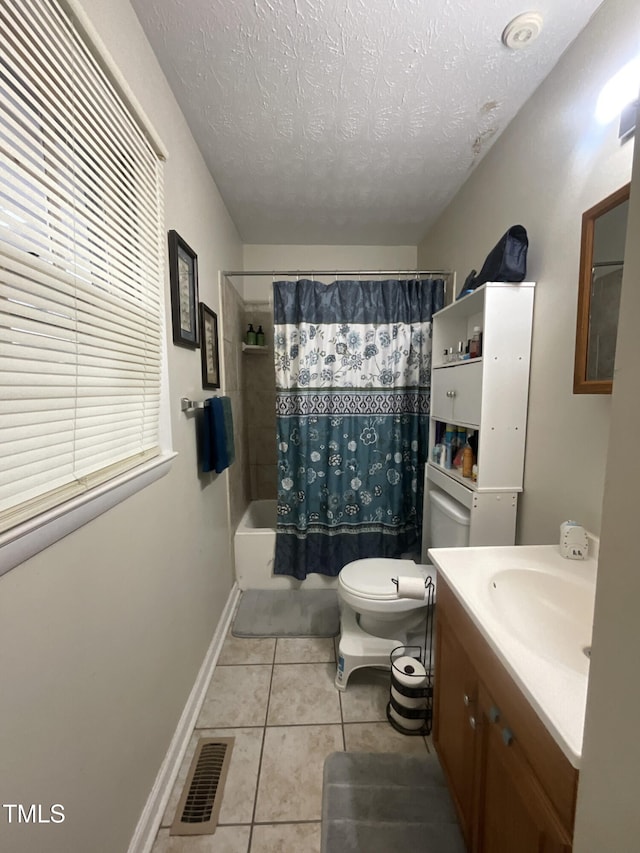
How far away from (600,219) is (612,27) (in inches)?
20.5

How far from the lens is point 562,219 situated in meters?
1.09

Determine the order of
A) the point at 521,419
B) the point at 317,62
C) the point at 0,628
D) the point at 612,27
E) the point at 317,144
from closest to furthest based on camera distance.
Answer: the point at 0,628 → the point at 612,27 → the point at 317,62 → the point at 521,419 → the point at 317,144

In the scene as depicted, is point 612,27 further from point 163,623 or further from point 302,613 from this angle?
point 302,613

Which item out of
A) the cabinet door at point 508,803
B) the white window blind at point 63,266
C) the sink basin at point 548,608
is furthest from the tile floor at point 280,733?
the white window blind at point 63,266

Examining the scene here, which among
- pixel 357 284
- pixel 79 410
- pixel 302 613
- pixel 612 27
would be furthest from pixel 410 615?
pixel 612 27

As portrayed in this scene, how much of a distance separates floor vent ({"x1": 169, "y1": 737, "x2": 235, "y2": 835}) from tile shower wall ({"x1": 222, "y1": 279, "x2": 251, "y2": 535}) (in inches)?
40.1

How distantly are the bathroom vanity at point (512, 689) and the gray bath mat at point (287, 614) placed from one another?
2.77 ft

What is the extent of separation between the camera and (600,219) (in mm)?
925

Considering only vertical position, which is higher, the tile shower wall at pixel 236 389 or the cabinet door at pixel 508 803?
the tile shower wall at pixel 236 389

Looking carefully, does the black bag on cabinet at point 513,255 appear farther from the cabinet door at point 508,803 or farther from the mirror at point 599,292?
the cabinet door at point 508,803

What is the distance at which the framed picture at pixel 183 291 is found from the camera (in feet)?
3.97

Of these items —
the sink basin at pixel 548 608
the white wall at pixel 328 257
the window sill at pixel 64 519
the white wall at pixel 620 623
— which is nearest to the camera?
the white wall at pixel 620 623

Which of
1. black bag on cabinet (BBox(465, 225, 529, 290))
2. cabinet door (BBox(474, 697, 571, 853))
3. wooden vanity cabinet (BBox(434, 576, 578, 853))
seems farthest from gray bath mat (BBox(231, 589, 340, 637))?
black bag on cabinet (BBox(465, 225, 529, 290))

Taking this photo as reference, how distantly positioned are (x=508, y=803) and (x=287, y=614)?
1.42 meters
